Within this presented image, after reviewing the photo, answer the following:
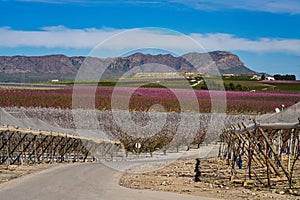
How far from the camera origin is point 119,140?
31656mm

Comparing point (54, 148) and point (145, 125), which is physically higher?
point (145, 125)

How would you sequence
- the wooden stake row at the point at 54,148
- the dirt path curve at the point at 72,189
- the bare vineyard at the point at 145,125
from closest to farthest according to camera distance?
the dirt path curve at the point at 72,189, the wooden stake row at the point at 54,148, the bare vineyard at the point at 145,125

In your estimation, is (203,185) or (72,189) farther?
(203,185)

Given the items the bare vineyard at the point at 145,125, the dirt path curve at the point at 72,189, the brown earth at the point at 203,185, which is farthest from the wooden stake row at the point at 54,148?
the brown earth at the point at 203,185

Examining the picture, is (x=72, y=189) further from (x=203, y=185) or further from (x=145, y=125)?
(x=145, y=125)

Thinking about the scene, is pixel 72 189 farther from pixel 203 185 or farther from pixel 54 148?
pixel 54 148

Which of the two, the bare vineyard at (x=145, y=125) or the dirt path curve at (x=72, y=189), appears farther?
the bare vineyard at (x=145, y=125)

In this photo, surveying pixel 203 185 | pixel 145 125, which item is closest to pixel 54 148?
pixel 145 125

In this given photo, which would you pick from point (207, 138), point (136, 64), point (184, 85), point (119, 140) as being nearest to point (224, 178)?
point (136, 64)

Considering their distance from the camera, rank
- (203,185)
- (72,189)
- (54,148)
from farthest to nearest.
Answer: (54,148), (203,185), (72,189)

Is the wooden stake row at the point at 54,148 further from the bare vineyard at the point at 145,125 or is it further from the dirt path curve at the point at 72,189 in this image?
the dirt path curve at the point at 72,189

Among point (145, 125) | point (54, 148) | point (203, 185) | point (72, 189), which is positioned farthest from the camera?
point (145, 125)

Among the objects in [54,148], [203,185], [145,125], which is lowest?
[54,148]

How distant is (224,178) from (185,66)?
7.48 meters
